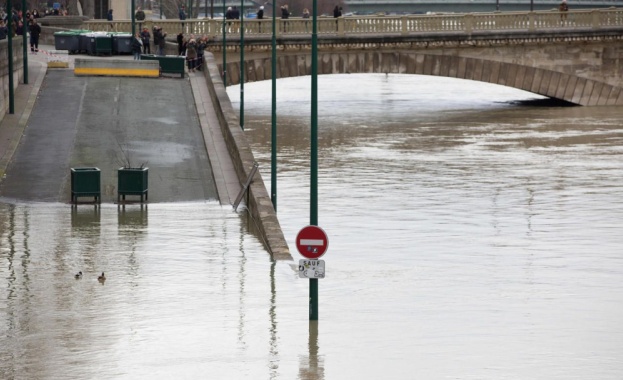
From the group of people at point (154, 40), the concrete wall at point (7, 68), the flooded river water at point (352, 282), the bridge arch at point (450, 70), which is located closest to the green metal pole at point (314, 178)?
the flooded river water at point (352, 282)

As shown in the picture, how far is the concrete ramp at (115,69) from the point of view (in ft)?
178

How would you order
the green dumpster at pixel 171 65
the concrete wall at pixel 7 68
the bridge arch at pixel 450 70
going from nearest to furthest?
the concrete wall at pixel 7 68 < the green dumpster at pixel 171 65 < the bridge arch at pixel 450 70

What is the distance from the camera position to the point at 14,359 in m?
20.4

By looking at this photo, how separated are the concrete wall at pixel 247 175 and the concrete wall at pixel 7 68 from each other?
6.92 meters

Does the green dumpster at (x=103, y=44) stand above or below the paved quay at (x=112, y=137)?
above

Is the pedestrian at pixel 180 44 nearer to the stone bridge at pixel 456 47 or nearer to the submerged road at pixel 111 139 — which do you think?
the stone bridge at pixel 456 47

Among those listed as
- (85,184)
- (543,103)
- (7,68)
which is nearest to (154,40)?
(7,68)

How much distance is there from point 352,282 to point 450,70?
46.4 metres

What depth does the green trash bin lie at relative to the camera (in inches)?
1366

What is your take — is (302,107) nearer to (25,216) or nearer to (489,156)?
(489,156)

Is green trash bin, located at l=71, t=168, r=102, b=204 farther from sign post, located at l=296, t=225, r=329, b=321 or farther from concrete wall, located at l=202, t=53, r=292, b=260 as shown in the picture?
sign post, located at l=296, t=225, r=329, b=321

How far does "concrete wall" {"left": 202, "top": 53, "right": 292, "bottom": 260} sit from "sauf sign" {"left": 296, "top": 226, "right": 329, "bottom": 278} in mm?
6632

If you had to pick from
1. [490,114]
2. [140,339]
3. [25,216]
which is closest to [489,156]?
[490,114]

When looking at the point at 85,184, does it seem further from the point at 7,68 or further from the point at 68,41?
the point at 68,41
